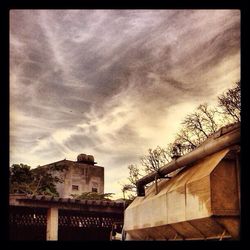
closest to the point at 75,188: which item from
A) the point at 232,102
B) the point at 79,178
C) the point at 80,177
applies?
the point at 79,178

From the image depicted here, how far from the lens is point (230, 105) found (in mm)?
23172

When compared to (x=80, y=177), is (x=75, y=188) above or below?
below

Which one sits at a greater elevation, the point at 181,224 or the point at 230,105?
the point at 230,105

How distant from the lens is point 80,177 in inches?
1677

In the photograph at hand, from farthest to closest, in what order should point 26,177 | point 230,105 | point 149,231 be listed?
point 26,177 → point 230,105 → point 149,231

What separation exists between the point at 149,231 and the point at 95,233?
28.3 ft

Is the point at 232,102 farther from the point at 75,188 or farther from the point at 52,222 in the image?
the point at 75,188

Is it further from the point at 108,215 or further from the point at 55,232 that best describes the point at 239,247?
the point at 108,215

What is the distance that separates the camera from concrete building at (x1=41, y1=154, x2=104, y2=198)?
40750 millimetres

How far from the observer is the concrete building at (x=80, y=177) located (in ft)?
134

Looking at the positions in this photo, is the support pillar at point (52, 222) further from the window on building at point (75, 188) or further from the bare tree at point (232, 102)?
the window on building at point (75, 188)

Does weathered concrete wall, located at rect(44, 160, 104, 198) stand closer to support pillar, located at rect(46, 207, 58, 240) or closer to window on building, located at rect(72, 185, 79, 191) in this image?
window on building, located at rect(72, 185, 79, 191)
